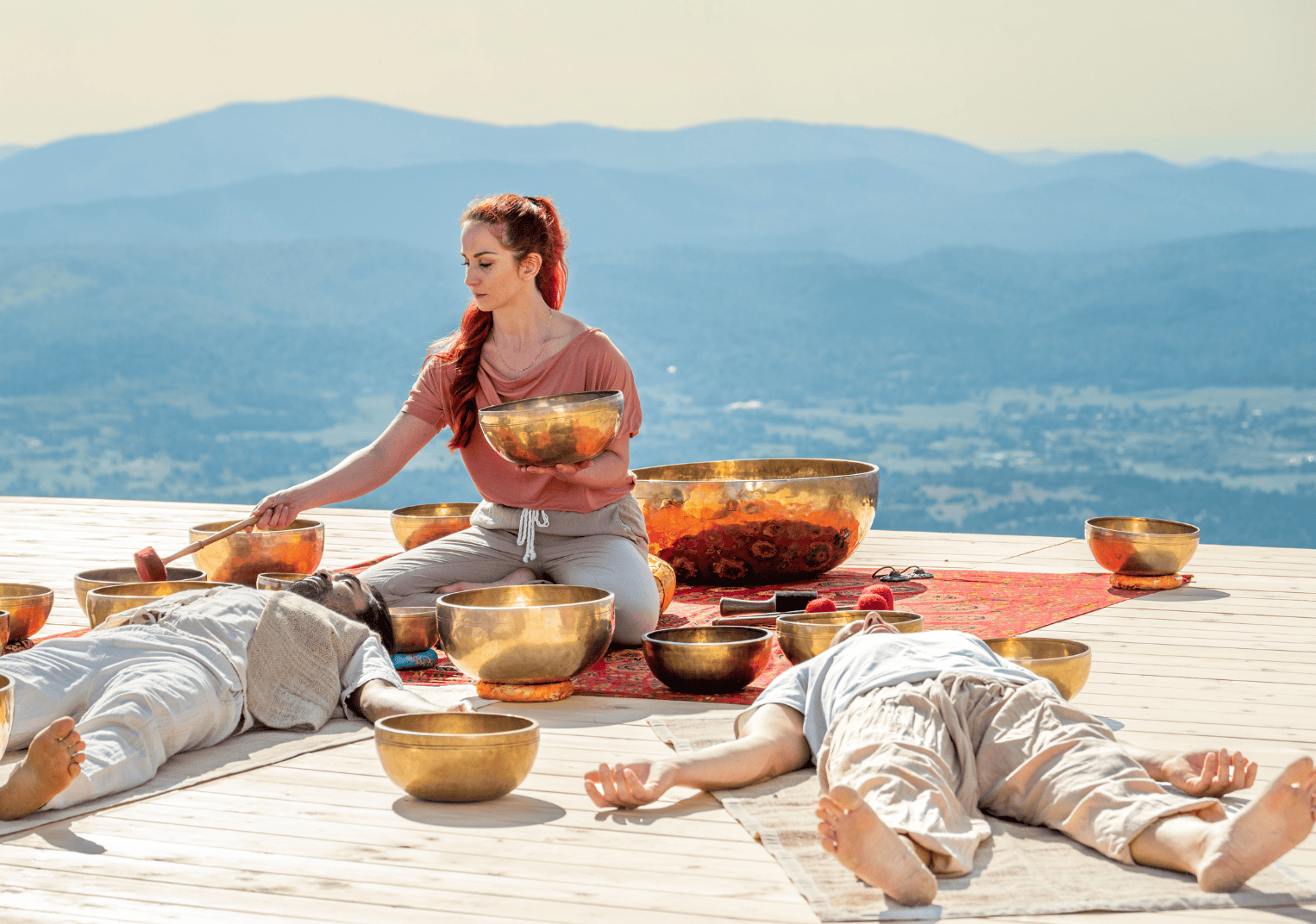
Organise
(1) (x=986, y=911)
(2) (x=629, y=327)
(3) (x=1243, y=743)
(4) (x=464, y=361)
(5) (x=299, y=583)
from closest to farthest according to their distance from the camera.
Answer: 1. (1) (x=986, y=911)
2. (3) (x=1243, y=743)
3. (5) (x=299, y=583)
4. (4) (x=464, y=361)
5. (2) (x=629, y=327)

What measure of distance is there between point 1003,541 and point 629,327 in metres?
15.2

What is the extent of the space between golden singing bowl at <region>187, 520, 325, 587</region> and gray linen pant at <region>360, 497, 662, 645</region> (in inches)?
15.4

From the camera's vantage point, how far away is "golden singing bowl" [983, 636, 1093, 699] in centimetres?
272

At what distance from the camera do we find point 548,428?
11.0 feet

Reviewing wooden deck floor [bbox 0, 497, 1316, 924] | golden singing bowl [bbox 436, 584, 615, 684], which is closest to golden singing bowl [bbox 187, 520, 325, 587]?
golden singing bowl [bbox 436, 584, 615, 684]

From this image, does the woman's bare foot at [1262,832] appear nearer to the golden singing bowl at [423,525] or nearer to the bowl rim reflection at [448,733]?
the bowl rim reflection at [448,733]

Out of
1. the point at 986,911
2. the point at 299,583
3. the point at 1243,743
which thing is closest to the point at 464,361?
the point at 299,583

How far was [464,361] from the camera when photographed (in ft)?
12.4

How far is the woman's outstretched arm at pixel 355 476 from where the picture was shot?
350cm

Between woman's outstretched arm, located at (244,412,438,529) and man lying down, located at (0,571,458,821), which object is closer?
man lying down, located at (0,571,458,821)

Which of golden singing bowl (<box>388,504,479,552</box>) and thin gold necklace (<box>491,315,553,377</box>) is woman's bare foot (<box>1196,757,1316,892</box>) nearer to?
thin gold necklace (<box>491,315,553,377</box>)

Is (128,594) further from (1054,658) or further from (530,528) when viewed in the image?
(1054,658)

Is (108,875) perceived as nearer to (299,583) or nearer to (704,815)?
(704,815)

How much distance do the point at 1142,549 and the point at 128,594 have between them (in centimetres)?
290
